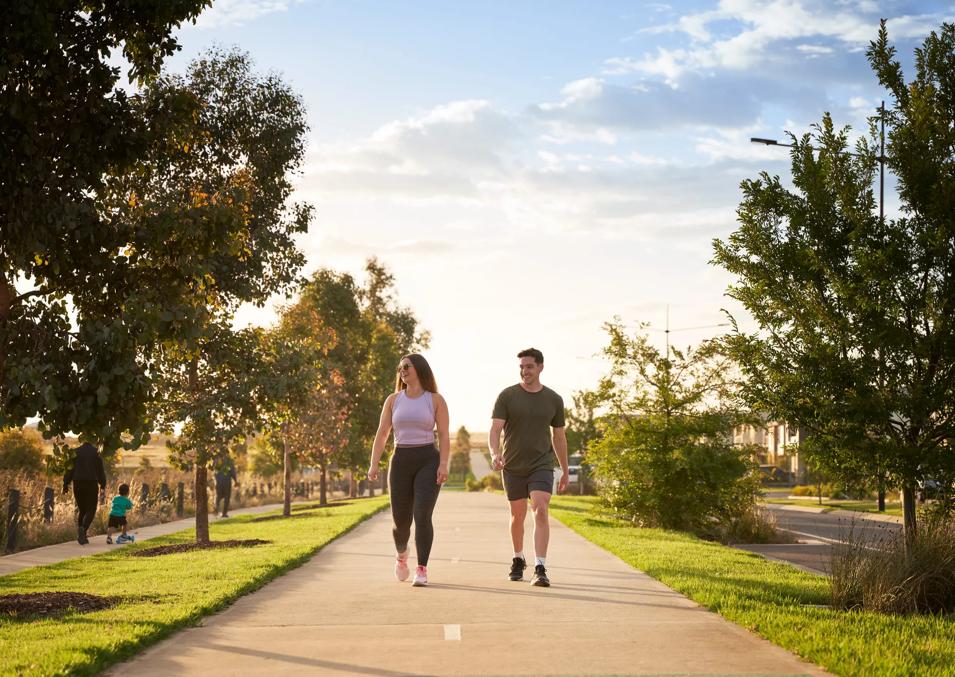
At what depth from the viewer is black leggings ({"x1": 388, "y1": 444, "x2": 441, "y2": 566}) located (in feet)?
37.3

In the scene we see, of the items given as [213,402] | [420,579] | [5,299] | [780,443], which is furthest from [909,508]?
[780,443]

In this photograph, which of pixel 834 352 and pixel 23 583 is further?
pixel 23 583

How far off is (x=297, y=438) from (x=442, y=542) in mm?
15347

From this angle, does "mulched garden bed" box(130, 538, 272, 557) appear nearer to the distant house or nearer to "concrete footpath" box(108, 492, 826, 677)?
"concrete footpath" box(108, 492, 826, 677)

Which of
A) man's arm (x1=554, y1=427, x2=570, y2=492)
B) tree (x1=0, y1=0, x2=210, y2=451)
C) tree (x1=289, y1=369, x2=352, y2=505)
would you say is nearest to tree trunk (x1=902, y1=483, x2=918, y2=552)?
man's arm (x1=554, y1=427, x2=570, y2=492)

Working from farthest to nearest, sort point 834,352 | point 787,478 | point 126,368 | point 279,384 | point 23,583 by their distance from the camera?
point 787,478 → point 279,384 → point 23,583 → point 834,352 → point 126,368

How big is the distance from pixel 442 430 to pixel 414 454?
46 cm

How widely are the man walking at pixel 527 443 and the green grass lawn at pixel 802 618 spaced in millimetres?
1518

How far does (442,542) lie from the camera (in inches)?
683

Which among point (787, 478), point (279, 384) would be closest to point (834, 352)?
point (279, 384)

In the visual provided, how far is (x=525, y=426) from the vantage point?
1162 centimetres

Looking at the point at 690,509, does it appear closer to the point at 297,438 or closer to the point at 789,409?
the point at 789,409

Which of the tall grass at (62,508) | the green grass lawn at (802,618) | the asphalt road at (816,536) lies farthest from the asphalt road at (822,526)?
the tall grass at (62,508)

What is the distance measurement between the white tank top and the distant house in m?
3.59
